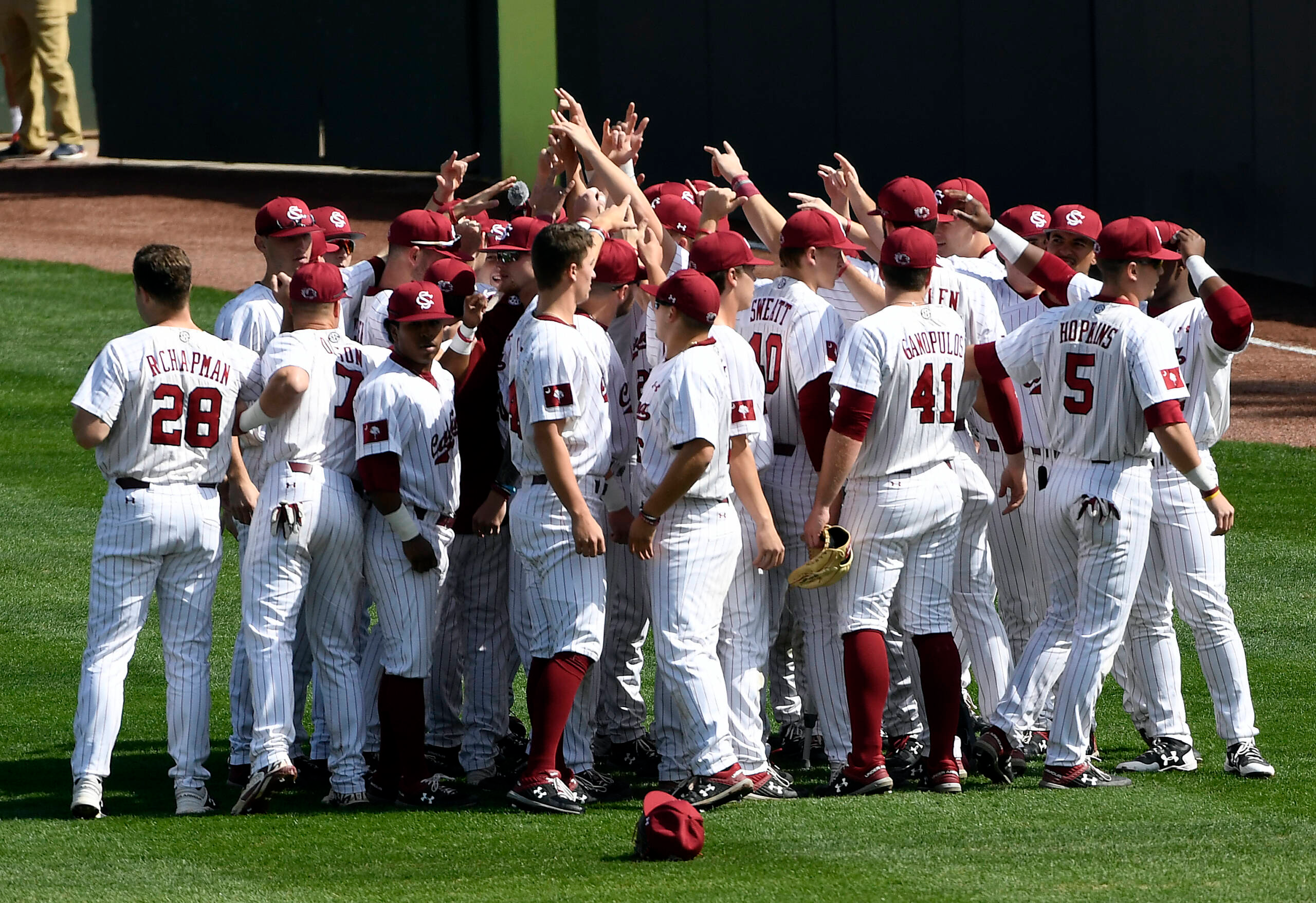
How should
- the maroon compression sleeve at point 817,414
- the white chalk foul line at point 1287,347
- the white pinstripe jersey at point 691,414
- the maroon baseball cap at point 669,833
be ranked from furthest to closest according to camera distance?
the white chalk foul line at point 1287,347 < the maroon compression sleeve at point 817,414 < the white pinstripe jersey at point 691,414 < the maroon baseball cap at point 669,833

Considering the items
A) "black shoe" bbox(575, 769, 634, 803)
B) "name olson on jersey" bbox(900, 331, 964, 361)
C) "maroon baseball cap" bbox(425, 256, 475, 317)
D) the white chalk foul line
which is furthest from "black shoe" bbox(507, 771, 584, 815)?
the white chalk foul line

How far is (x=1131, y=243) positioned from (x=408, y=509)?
7.52 ft

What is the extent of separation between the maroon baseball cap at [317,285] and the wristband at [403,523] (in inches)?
26.4

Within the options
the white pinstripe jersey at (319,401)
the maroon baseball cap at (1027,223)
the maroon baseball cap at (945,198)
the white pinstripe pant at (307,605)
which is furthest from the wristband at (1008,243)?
the white pinstripe pant at (307,605)

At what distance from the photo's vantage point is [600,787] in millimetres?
5195

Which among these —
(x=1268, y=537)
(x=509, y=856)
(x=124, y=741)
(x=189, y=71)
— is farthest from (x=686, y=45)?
(x=509, y=856)

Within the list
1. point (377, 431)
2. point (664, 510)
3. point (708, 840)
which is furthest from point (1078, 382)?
point (377, 431)

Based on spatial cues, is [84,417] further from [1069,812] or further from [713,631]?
[1069,812]

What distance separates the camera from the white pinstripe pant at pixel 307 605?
500 centimetres

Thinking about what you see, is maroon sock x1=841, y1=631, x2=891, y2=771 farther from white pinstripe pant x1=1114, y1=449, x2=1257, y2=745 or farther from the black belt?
the black belt

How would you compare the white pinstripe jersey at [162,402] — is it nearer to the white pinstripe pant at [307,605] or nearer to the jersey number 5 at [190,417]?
the jersey number 5 at [190,417]

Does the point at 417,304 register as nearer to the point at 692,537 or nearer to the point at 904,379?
the point at 692,537

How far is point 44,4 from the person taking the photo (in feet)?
56.4

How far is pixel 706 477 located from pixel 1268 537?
4.99 meters
